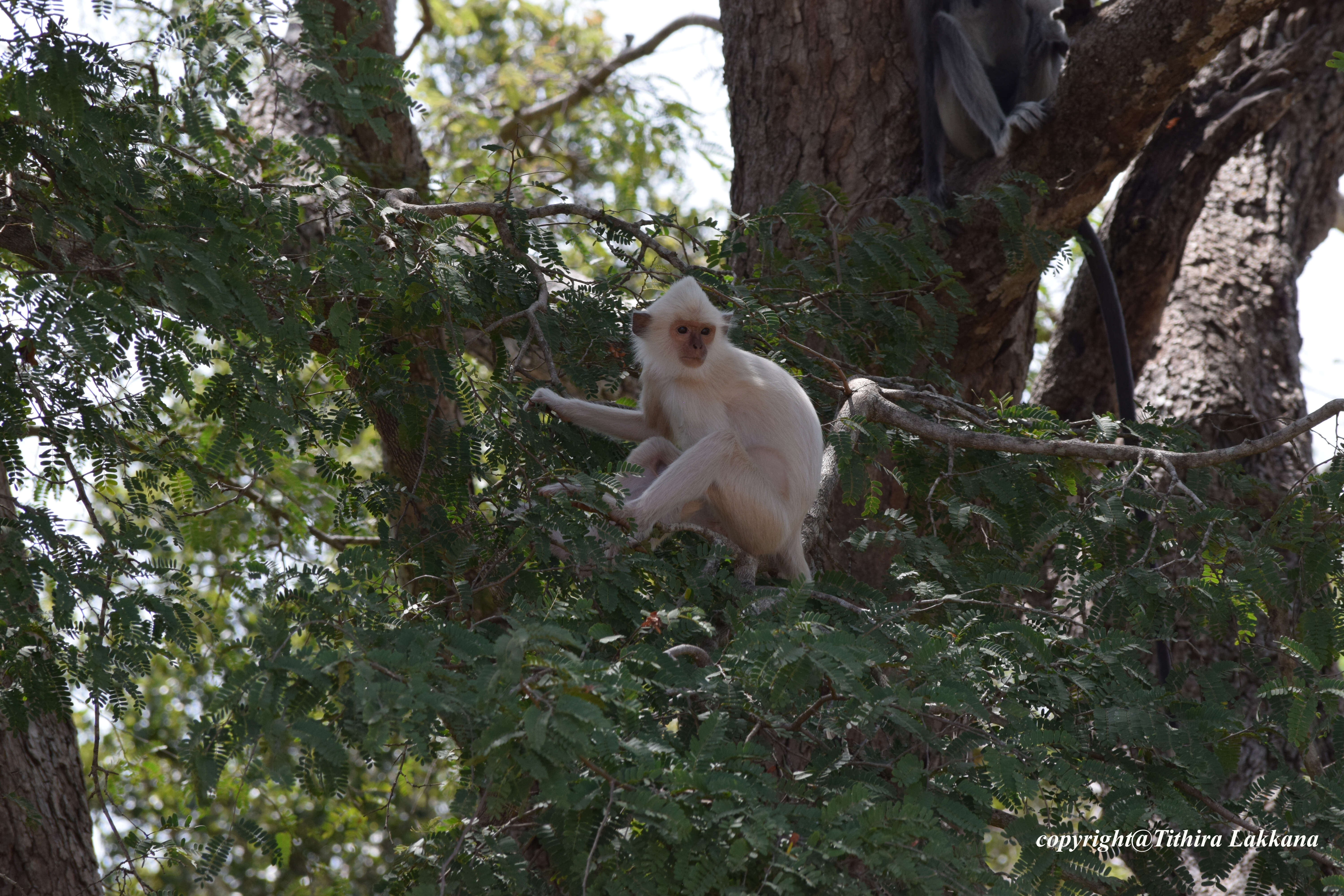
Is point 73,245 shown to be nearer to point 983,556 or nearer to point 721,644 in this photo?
point 721,644

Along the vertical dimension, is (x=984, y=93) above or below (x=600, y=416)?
above

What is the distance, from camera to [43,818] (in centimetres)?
399

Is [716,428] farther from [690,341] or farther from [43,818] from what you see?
[43,818]

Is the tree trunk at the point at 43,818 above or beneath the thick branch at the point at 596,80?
beneath

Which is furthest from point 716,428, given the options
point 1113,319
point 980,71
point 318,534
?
point 980,71

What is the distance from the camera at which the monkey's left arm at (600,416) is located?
432 centimetres

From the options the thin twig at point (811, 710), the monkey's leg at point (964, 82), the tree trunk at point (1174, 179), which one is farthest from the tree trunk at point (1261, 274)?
the thin twig at point (811, 710)

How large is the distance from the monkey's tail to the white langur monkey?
260 centimetres

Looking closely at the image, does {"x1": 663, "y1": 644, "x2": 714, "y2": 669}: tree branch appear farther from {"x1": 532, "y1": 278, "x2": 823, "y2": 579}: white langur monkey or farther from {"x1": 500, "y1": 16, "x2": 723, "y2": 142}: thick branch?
{"x1": 500, "y1": 16, "x2": 723, "y2": 142}: thick branch

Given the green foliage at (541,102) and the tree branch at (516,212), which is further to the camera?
the green foliage at (541,102)

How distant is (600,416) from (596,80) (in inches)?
287

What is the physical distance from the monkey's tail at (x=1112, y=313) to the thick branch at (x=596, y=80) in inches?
203

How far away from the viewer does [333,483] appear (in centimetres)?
438

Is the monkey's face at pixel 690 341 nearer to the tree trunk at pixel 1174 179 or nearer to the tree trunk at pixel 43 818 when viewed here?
the tree trunk at pixel 43 818
